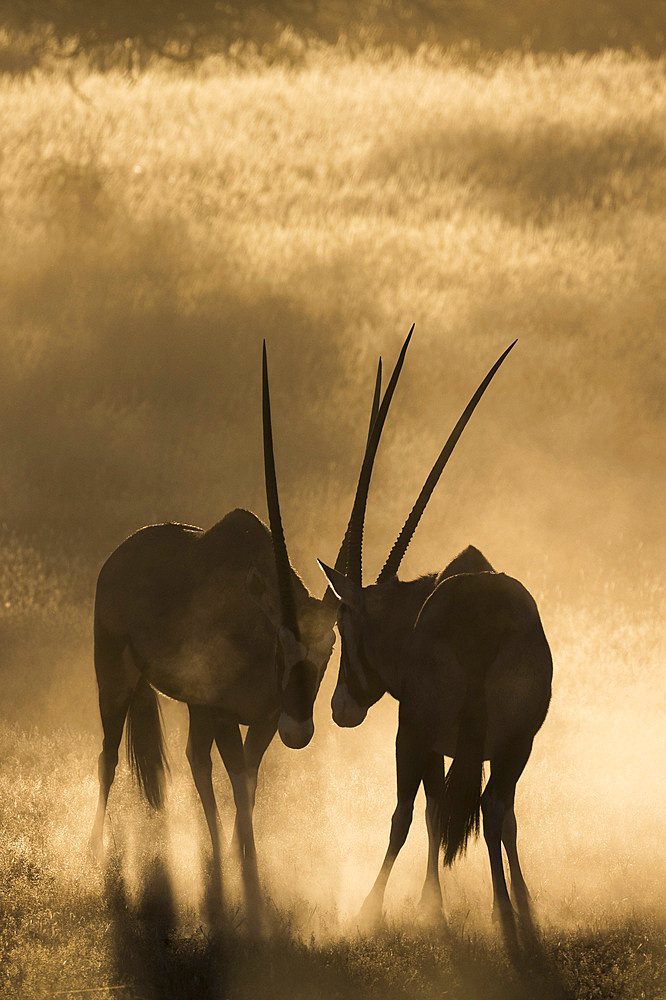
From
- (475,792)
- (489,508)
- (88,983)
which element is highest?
(489,508)

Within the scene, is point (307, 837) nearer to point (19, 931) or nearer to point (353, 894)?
point (353, 894)

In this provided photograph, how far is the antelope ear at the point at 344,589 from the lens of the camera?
29.9 feet

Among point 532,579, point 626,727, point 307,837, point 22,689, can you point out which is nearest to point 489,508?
point 532,579

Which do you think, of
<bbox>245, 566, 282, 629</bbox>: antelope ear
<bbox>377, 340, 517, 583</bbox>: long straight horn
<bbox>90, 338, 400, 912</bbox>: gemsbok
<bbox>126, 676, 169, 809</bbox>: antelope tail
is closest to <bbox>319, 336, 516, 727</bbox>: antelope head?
<bbox>377, 340, 517, 583</bbox>: long straight horn

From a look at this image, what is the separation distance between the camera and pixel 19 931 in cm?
829

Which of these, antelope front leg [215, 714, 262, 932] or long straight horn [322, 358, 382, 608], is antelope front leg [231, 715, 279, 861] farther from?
long straight horn [322, 358, 382, 608]

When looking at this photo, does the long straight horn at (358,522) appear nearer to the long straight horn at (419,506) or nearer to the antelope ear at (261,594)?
the long straight horn at (419,506)

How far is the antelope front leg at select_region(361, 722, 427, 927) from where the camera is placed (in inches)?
336

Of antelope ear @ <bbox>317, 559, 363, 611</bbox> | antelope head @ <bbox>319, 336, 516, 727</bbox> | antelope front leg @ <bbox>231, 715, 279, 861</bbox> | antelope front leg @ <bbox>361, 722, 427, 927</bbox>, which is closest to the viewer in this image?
antelope front leg @ <bbox>361, 722, 427, 927</bbox>

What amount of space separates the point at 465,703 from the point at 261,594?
2.19 meters

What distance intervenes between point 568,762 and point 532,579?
4636 cm

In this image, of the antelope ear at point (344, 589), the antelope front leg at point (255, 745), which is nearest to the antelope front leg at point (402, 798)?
the antelope ear at point (344, 589)

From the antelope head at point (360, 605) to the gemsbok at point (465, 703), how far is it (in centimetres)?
1

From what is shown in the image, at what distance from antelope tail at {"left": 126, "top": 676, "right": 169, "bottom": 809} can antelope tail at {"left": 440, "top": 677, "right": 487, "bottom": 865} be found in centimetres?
398
